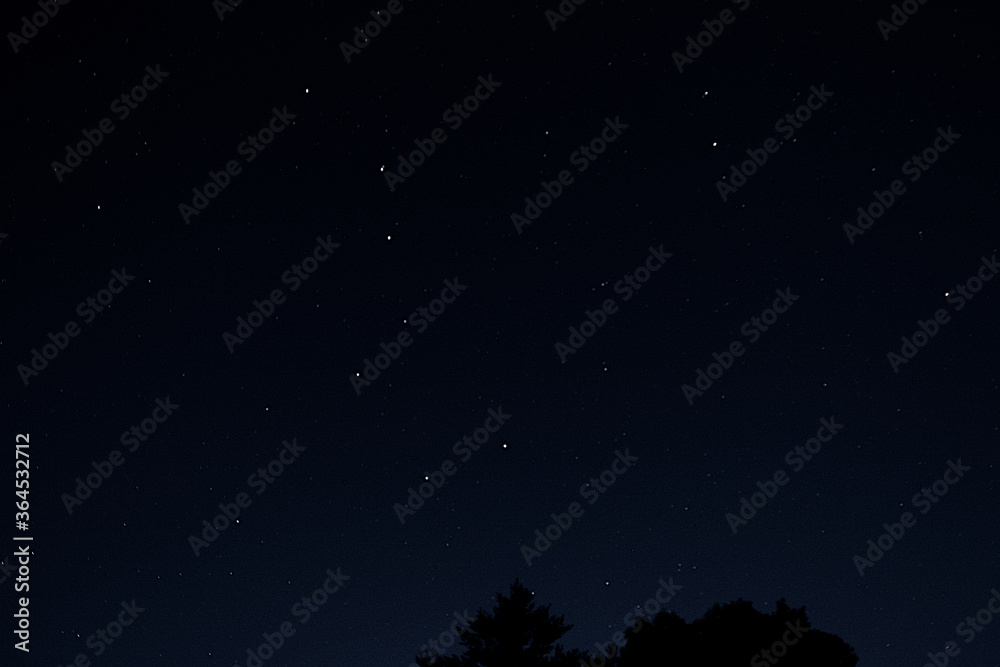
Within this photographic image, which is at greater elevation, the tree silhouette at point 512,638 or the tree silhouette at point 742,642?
the tree silhouette at point 512,638

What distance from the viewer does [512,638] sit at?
67.1 ft

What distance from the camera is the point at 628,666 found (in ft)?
63.6

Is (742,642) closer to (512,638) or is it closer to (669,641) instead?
(669,641)

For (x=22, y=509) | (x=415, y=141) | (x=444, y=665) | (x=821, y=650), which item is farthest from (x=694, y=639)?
(x=22, y=509)

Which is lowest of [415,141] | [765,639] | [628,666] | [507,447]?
[765,639]

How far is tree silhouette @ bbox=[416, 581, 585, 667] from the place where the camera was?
20.2 meters

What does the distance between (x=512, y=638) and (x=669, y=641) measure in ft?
12.8

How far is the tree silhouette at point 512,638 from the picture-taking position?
2025cm

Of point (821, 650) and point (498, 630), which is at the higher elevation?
point (498, 630)

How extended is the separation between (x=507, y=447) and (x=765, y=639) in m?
8.56

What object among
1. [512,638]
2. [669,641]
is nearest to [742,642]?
[669,641]

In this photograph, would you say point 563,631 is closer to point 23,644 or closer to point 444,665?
point 444,665

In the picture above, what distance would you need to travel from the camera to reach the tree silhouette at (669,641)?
18359 millimetres

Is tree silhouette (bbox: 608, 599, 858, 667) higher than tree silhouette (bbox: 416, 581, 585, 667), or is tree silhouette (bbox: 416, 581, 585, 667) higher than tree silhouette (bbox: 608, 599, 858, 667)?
tree silhouette (bbox: 416, 581, 585, 667)
